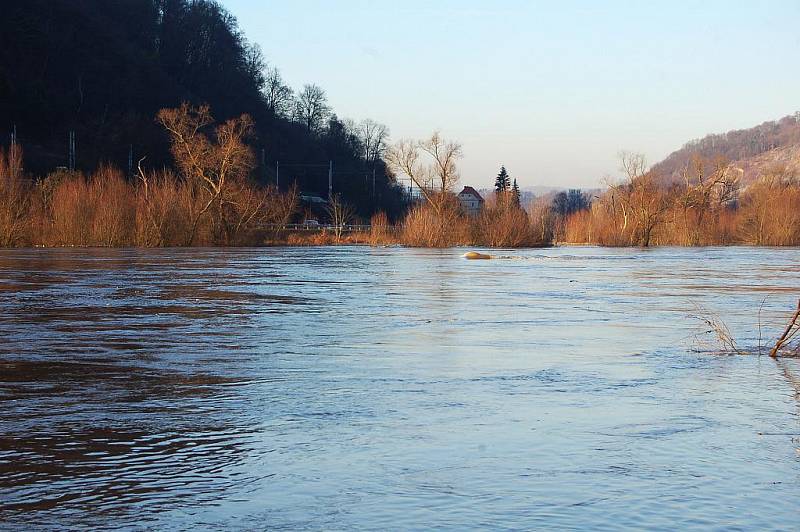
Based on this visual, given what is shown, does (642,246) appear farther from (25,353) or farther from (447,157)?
(25,353)

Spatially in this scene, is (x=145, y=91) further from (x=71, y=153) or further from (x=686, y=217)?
(x=686, y=217)

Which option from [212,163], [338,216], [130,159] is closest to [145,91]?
[130,159]

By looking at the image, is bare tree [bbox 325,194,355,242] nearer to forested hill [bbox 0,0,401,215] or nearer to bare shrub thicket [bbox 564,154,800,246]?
forested hill [bbox 0,0,401,215]

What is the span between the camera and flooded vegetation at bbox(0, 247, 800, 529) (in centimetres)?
611

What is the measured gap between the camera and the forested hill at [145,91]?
89.9 meters

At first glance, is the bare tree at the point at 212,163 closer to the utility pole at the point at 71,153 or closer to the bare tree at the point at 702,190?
the utility pole at the point at 71,153

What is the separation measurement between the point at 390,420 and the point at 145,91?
332 ft

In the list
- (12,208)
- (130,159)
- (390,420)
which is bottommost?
(390,420)

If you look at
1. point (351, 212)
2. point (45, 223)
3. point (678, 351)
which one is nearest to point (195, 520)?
point (678, 351)

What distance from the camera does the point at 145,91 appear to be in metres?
104

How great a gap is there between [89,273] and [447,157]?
49480mm

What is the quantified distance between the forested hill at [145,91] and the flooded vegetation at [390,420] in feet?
193

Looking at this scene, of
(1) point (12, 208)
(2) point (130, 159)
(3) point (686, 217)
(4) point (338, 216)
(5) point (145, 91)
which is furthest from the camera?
(5) point (145, 91)

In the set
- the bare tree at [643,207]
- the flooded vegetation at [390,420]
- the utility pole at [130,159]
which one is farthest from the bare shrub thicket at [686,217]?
the flooded vegetation at [390,420]
